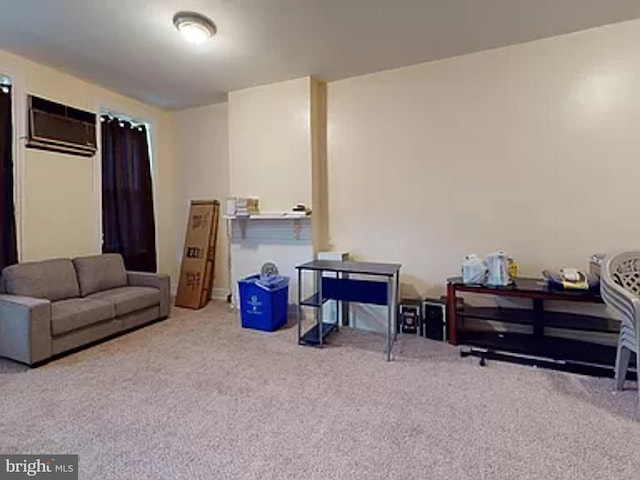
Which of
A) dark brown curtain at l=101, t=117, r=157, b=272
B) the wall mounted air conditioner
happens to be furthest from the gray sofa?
the wall mounted air conditioner

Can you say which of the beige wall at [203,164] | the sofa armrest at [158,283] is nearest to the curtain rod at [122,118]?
the beige wall at [203,164]

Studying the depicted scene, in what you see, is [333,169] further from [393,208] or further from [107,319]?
[107,319]

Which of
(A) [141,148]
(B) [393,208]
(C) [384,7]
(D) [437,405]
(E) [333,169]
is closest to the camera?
(D) [437,405]

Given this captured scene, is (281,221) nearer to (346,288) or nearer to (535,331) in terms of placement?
(346,288)

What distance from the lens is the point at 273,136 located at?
437 centimetres

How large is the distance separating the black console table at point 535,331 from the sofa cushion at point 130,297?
3017mm

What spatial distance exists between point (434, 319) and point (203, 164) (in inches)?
146

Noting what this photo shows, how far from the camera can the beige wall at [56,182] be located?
12.0ft

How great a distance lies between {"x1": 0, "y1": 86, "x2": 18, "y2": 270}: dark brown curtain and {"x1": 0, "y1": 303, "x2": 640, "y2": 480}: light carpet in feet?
3.72

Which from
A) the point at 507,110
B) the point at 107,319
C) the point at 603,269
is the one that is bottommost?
the point at 107,319

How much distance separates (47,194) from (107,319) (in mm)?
1555

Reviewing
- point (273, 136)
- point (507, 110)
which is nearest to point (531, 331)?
point (507, 110)

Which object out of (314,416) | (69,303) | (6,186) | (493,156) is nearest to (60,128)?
(6,186)

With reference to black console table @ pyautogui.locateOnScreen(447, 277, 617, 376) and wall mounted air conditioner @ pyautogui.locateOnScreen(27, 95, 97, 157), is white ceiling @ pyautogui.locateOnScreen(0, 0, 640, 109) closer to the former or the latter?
wall mounted air conditioner @ pyautogui.locateOnScreen(27, 95, 97, 157)
